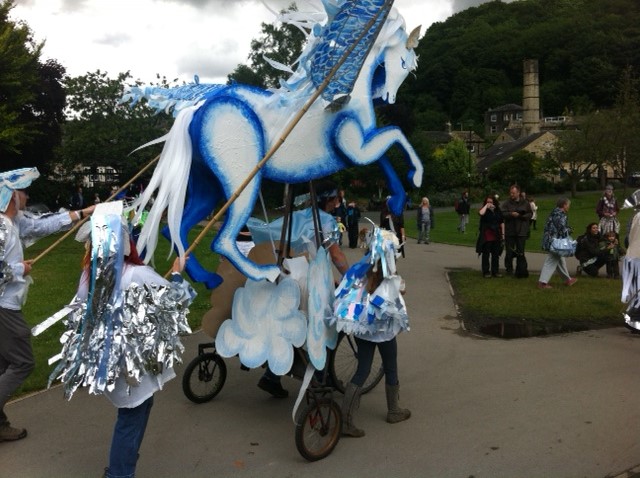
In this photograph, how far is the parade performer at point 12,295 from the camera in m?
4.68

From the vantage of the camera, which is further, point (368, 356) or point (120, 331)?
point (368, 356)

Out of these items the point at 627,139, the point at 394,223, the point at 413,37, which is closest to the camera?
the point at 413,37

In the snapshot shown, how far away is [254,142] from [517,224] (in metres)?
8.09

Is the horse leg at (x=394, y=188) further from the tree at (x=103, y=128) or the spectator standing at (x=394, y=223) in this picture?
the tree at (x=103, y=128)

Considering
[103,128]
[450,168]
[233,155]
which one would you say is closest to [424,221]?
[233,155]

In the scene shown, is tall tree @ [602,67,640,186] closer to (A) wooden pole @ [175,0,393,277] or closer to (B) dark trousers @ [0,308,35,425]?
(A) wooden pole @ [175,0,393,277]

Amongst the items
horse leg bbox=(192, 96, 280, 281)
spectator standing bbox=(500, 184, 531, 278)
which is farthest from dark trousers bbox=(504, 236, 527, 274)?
horse leg bbox=(192, 96, 280, 281)

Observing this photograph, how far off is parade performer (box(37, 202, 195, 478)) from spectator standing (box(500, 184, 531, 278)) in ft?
29.8

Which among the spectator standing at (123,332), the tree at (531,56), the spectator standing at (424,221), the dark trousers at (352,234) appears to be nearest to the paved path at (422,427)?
the spectator standing at (123,332)

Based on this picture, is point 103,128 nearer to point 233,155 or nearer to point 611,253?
point 611,253

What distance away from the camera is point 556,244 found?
1070 centimetres

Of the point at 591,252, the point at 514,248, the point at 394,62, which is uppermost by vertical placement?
the point at 394,62

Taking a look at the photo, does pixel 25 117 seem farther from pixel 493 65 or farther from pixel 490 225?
pixel 493 65

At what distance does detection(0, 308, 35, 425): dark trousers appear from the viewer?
466 centimetres
